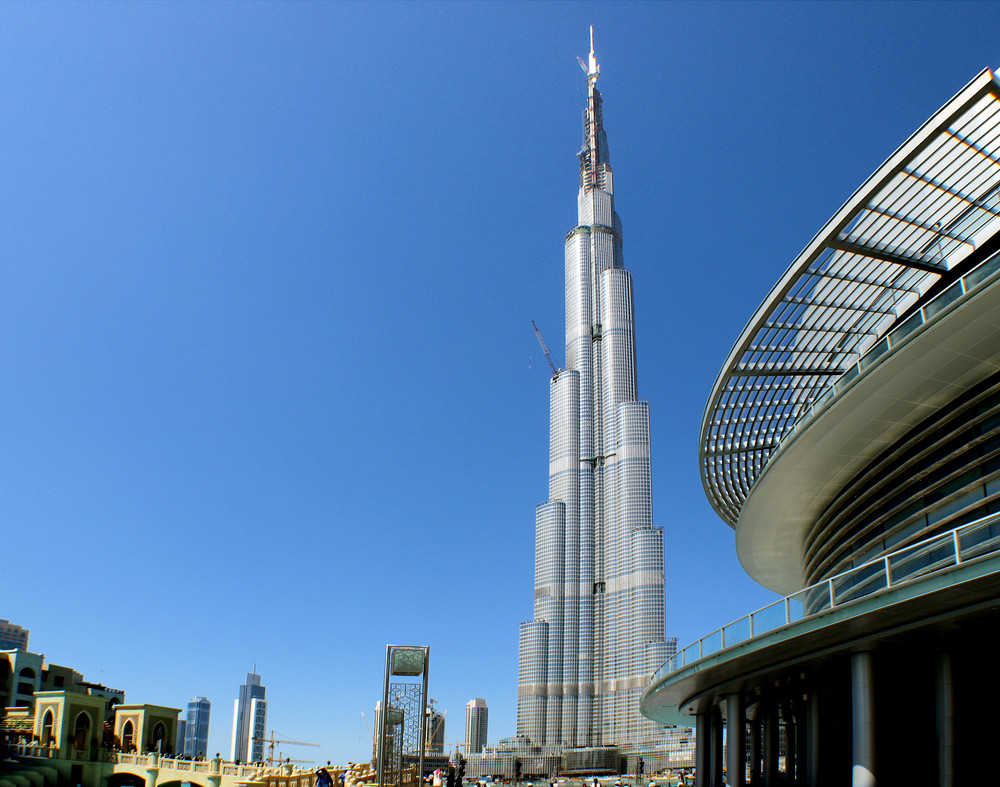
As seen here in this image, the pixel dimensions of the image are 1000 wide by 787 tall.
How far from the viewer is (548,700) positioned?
19688 centimetres

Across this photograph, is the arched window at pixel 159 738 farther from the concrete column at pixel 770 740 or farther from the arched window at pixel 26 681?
the concrete column at pixel 770 740

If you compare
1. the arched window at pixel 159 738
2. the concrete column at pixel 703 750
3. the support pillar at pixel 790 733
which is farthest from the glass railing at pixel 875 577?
the arched window at pixel 159 738

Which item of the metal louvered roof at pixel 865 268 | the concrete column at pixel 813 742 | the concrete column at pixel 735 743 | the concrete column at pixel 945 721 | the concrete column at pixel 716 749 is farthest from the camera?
the concrete column at pixel 716 749

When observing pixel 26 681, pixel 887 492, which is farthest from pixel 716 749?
pixel 26 681

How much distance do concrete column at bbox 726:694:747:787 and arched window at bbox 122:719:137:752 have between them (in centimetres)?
6056

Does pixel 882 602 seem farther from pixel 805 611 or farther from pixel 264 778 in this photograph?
pixel 264 778

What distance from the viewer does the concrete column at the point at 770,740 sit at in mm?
29750

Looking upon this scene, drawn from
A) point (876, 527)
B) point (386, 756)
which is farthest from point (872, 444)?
point (386, 756)

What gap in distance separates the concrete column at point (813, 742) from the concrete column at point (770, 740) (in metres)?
3.87

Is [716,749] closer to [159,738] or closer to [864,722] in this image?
[864,722]

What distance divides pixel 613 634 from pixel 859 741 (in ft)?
591

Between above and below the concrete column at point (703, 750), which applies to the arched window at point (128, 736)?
below

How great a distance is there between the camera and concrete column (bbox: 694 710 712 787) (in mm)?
31375

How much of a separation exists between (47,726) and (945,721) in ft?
227
